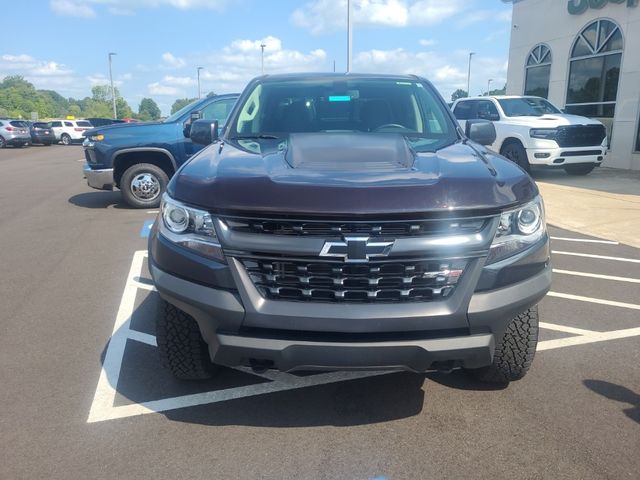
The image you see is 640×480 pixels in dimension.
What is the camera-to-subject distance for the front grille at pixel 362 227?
89.4 inches

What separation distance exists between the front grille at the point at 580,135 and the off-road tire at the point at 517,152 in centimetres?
76

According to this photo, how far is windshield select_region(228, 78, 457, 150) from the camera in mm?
3730

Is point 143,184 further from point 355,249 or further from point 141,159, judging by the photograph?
point 355,249

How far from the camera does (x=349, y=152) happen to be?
112 inches

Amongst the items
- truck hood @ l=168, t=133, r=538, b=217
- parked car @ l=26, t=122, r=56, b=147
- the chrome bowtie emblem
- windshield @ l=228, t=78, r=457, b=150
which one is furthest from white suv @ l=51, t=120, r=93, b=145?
the chrome bowtie emblem

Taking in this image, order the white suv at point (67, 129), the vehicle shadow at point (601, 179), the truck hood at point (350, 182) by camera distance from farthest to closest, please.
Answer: the white suv at point (67, 129) < the vehicle shadow at point (601, 179) < the truck hood at point (350, 182)

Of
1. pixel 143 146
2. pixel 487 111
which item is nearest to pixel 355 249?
pixel 143 146

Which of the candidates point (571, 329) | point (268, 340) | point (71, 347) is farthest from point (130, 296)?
point (571, 329)

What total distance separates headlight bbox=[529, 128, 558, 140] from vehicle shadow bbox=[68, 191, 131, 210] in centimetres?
862

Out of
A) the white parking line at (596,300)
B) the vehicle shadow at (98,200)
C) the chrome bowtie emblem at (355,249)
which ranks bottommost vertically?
the vehicle shadow at (98,200)

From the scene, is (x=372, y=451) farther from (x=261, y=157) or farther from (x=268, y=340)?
(x=261, y=157)

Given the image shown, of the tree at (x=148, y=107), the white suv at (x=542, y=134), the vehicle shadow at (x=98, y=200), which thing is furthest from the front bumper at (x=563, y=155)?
the tree at (x=148, y=107)

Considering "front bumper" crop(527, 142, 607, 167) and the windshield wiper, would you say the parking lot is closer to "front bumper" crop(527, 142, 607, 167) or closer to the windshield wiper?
the windshield wiper

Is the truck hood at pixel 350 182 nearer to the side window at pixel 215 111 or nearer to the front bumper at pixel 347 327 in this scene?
the front bumper at pixel 347 327
